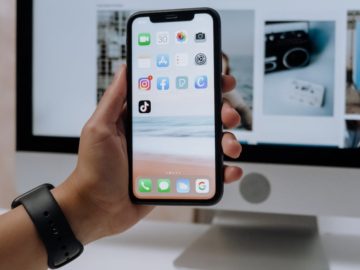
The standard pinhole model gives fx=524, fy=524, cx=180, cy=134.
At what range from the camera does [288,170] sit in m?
0.58

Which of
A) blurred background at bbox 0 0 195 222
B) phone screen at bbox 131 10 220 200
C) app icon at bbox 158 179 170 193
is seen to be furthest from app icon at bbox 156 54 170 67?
blurred background at bbox 0 0 195 222

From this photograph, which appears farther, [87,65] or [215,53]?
[87,65]

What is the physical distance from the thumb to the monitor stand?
6.5 inches

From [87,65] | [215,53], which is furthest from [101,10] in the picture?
[215,53]

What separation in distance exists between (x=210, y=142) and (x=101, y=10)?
254 millimetres

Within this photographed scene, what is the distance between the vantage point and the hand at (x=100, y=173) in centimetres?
48

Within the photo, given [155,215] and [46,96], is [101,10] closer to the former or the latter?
[46,96]

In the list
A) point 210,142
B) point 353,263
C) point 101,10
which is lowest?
point 353,263

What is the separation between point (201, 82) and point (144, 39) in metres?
0.07

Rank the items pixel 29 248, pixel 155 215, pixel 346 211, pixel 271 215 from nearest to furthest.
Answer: pixel 29 248, pixel 346 211, pixel 271 215, pixel 155 215

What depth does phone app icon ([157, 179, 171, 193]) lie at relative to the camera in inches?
18.6

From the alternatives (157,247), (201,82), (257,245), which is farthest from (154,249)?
(201,82)

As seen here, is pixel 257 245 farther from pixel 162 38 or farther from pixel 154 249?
pixel 162 38

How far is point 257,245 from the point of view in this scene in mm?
601
